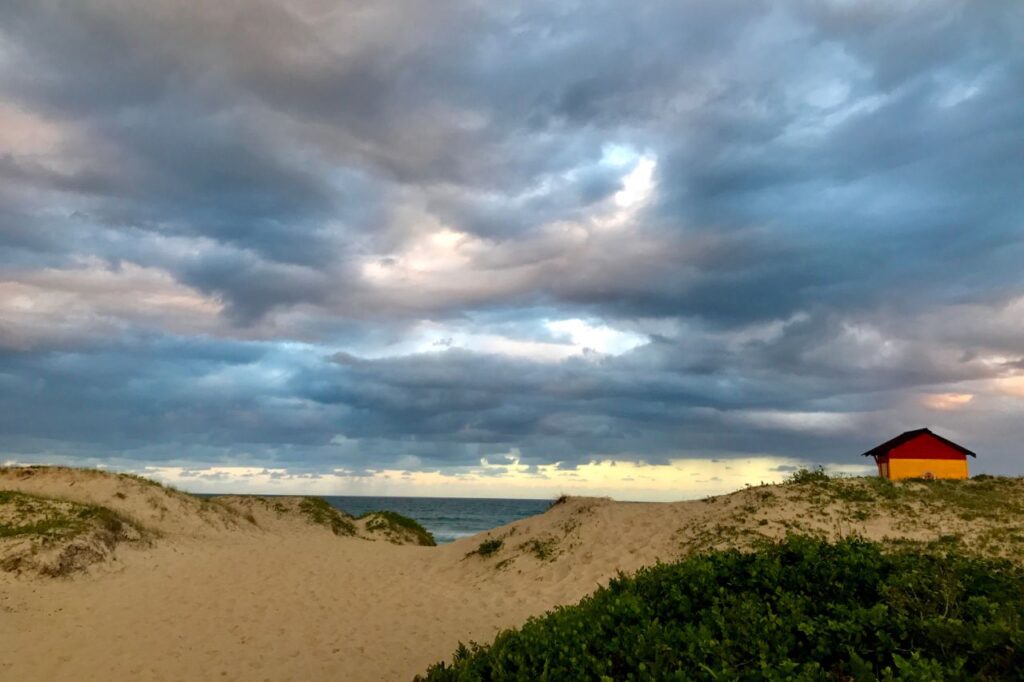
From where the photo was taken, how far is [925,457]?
1246 inches

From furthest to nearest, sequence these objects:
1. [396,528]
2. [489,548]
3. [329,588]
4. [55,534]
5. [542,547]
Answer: [396,528] < [489,548] < [542,547] < [55,534] < [329,588]

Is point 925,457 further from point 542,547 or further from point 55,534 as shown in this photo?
point 55,534

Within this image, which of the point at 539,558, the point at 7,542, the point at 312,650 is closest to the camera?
the point at 312,650

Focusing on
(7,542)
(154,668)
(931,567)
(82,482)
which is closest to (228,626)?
(154,668)

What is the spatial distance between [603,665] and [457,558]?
61.0ft

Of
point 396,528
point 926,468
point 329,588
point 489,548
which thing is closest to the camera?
point 329,588

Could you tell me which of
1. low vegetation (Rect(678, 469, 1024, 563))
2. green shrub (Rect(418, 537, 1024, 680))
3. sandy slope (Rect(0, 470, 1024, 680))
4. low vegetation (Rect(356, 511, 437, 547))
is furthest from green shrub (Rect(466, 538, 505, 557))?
low vegetation (Rect(356, 511, 437, 547))

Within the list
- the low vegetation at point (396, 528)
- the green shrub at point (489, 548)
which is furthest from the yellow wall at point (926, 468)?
the low vegetation at point (396, 528)

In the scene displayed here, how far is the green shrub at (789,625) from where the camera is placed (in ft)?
15.7

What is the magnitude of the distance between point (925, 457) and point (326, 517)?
110 ft

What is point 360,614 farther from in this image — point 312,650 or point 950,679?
point 950,679

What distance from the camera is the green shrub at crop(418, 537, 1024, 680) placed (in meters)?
4.79

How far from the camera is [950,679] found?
4.48m

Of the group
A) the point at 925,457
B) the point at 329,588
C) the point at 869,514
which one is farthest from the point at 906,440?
the point at 329,588
